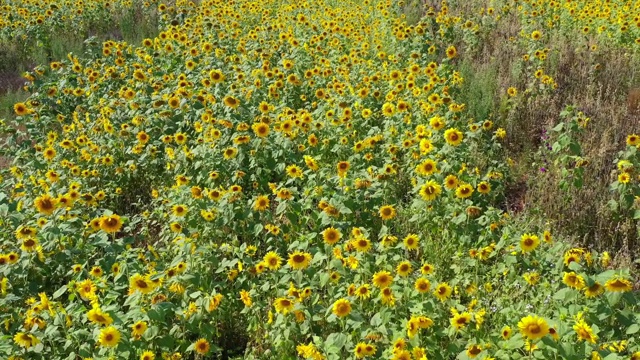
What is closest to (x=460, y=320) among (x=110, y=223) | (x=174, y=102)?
(x=110, y=223)

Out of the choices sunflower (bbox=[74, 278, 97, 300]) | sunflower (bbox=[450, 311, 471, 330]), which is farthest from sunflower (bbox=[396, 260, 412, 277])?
sunflower (bbox=[74, 278, 97, 300])

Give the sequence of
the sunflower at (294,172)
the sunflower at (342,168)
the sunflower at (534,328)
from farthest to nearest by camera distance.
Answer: the sunflower at (294,172), the sunflower at (342,168), the sunflower at (534,328)

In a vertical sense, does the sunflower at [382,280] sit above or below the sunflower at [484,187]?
above

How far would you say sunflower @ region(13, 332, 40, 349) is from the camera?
104 inches

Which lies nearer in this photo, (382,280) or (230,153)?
(382,280)

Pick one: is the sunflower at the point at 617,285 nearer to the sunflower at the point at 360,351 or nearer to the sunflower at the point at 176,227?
the sunflower at the point at 360,351

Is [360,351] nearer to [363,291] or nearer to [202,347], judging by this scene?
[363,291]

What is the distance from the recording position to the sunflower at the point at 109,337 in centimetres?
254

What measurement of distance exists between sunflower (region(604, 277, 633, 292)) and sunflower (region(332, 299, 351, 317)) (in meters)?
1.25

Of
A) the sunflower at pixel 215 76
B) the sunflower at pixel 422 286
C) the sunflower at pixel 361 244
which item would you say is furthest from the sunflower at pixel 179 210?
the sunflower at pixel 215 76

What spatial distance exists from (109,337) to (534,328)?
201cm

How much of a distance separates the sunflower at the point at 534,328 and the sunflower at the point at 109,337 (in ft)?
6.37

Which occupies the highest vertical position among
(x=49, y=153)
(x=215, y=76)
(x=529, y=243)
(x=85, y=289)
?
(x=215, y=76)

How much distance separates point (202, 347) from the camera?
2750 millimetres
